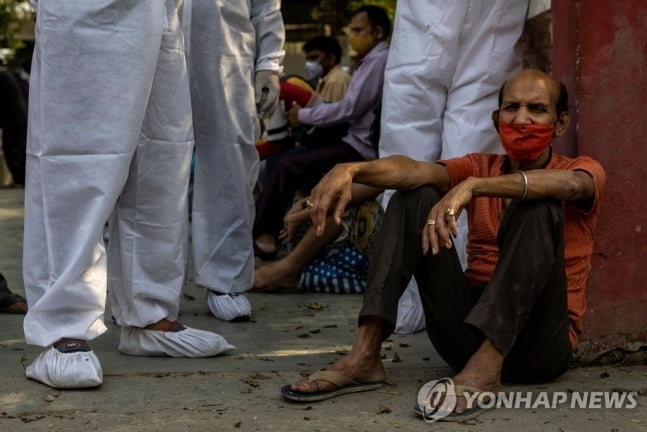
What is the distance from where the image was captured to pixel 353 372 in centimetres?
343

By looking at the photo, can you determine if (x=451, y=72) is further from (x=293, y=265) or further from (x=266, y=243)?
(x=266, y=243)

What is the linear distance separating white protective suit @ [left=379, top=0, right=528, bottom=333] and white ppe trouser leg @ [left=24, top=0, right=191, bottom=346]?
114 centimetres

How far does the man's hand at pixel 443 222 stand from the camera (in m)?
3.10

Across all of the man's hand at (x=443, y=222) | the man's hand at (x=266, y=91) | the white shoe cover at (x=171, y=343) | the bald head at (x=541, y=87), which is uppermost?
the bald head at (x=541, y=87)

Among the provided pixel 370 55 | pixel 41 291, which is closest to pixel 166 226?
pixel 41 291

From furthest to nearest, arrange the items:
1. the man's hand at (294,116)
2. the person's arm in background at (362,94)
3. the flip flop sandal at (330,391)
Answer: the man's hand at (294,116), the person's arm in background at (362,94), the flip flop sandal at (330,391)

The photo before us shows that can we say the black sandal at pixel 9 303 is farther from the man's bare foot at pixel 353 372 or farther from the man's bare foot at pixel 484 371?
the man's bare foot at pixel 484 371

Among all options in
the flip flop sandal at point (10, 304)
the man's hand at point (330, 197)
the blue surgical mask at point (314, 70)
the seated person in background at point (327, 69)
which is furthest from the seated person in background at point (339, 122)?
the man's hand at point (330, 197)

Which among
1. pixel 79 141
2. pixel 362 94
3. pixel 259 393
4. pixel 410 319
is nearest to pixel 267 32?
pixel 362 94

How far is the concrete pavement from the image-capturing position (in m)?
3.14

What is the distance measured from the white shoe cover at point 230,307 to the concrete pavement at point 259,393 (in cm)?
10

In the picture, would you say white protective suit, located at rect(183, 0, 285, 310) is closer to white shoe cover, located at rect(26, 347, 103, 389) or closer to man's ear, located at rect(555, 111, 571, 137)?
white shoe cover, located at rect(26, 347, 103, 389)

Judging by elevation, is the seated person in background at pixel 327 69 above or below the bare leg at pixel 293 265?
above

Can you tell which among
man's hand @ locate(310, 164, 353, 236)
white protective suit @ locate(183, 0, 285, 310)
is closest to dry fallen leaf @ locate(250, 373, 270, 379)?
man's hand @ locate(310, 164, 353, 236)
